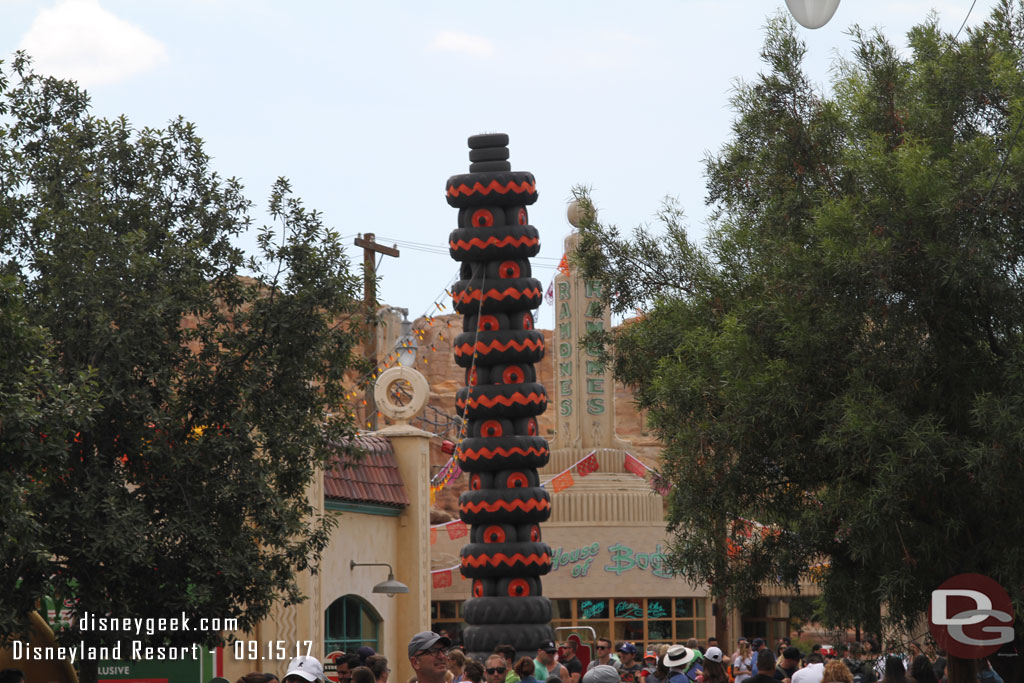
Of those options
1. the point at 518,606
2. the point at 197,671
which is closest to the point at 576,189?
the point at 518,606

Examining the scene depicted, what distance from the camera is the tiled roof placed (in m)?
23.9

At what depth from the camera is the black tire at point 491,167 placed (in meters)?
20.0

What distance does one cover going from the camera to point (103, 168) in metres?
15.4

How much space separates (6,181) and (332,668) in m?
10.2

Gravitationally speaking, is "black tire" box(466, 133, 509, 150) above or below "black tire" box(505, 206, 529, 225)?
above

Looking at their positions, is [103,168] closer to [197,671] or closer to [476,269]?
[476,269]

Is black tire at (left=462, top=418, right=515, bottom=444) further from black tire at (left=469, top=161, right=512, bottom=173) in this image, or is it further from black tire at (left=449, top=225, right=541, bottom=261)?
black tire at (left=469, top=161, right=512, bottom=173)

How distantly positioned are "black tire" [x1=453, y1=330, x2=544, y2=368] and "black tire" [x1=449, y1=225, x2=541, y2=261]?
1119 millimetres

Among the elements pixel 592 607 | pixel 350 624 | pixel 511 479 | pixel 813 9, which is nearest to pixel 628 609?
pixel 592 607

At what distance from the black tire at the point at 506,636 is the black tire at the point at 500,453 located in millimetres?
2164

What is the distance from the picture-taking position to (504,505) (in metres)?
19.0

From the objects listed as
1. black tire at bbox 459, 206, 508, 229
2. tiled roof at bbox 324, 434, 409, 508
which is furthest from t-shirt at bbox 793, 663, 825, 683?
tiled roof at bbox 324, 434, 409, 508

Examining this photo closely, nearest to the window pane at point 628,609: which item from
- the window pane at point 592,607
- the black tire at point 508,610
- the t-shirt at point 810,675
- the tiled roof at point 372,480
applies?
the window pane at point 592,607

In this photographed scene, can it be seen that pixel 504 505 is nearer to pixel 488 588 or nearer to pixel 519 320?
pixel 488 588
